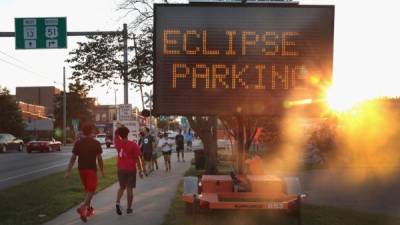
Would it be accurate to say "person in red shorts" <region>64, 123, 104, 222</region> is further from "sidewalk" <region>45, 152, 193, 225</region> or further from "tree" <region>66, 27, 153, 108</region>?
"tree" <region>66, 27, 153, 108</region>

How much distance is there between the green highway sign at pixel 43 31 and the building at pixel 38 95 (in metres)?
109

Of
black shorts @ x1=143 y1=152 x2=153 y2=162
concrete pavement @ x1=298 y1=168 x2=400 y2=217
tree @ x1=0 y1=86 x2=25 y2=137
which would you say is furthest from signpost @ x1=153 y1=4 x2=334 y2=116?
tree @ x1=0 y1=86 x2=25 y2=137

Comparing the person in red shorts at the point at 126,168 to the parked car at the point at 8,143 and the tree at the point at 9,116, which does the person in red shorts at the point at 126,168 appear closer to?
the parked car at the point at 8,143

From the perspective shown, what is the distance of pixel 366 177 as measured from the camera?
20.0 meters

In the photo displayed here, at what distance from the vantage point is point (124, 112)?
1827 cm

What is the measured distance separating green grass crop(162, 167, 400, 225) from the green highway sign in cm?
854

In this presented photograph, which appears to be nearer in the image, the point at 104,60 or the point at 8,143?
the point at 104,60

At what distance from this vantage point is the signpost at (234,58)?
9305mm

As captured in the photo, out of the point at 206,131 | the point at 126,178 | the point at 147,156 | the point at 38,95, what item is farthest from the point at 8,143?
the point at 38,95

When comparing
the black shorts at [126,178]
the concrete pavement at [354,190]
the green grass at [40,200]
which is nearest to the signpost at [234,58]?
the black shorts at [126,178]

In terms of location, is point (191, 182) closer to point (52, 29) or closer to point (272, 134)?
→ point (52, 29)

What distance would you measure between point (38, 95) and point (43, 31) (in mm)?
111932

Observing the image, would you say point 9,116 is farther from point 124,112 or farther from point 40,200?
point 40,200

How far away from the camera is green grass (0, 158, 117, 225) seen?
10.8 metres
